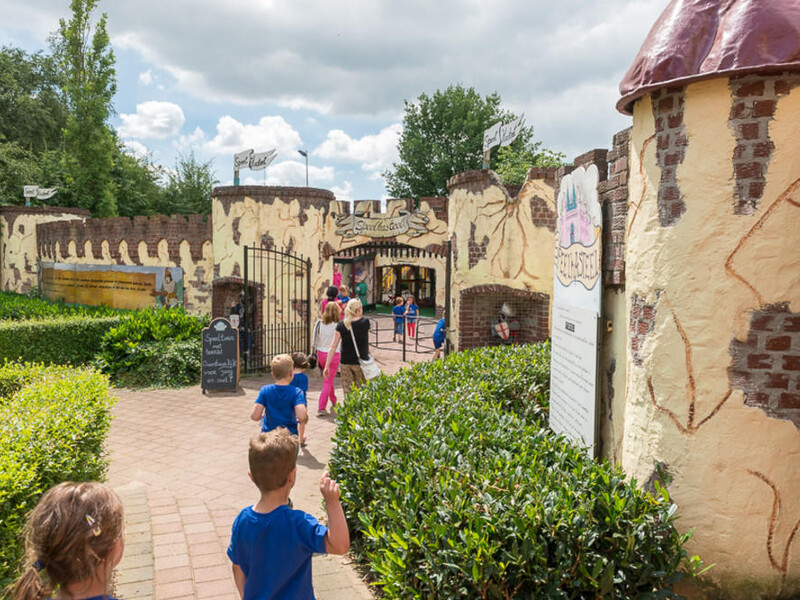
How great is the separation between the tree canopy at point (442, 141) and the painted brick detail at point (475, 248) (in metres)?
20.1

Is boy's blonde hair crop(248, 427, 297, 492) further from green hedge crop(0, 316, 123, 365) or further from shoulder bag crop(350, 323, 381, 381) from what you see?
green hedge crop(0, 316, 123, 365)

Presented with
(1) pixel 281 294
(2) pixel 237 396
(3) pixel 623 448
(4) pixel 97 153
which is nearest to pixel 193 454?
(2) pixel 237 396

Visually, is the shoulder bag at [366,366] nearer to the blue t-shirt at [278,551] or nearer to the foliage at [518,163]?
the blue t-shirt at [278,551]

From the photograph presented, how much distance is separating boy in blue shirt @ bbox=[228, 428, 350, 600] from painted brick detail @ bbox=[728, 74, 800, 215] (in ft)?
8.07

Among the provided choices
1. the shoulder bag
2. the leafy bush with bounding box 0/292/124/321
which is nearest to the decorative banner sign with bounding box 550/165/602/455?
the shoulder bag

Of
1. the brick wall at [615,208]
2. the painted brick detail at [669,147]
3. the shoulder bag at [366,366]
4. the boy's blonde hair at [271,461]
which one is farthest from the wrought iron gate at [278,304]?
the boy's blonde hair at [271,461]

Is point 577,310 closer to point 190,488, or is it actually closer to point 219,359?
point 190,488

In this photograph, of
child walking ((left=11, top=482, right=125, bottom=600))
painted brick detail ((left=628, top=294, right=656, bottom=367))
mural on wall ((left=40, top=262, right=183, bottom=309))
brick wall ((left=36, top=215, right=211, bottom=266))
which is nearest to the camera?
child walking ((left=11, top=482, right=125, bottom=600))

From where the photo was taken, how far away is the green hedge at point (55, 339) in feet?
34.0

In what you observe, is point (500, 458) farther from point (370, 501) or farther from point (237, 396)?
point (237, 396)

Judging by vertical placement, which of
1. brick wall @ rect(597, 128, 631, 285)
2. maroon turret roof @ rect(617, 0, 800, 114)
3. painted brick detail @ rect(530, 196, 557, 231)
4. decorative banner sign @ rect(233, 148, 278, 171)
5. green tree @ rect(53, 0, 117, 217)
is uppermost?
green tree @ rect(53, 0, 117, 217)

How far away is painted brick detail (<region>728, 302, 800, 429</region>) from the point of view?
284 centimetres

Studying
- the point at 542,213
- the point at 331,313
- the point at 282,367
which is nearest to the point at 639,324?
the point at 282,367

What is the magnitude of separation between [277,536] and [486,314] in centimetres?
793
